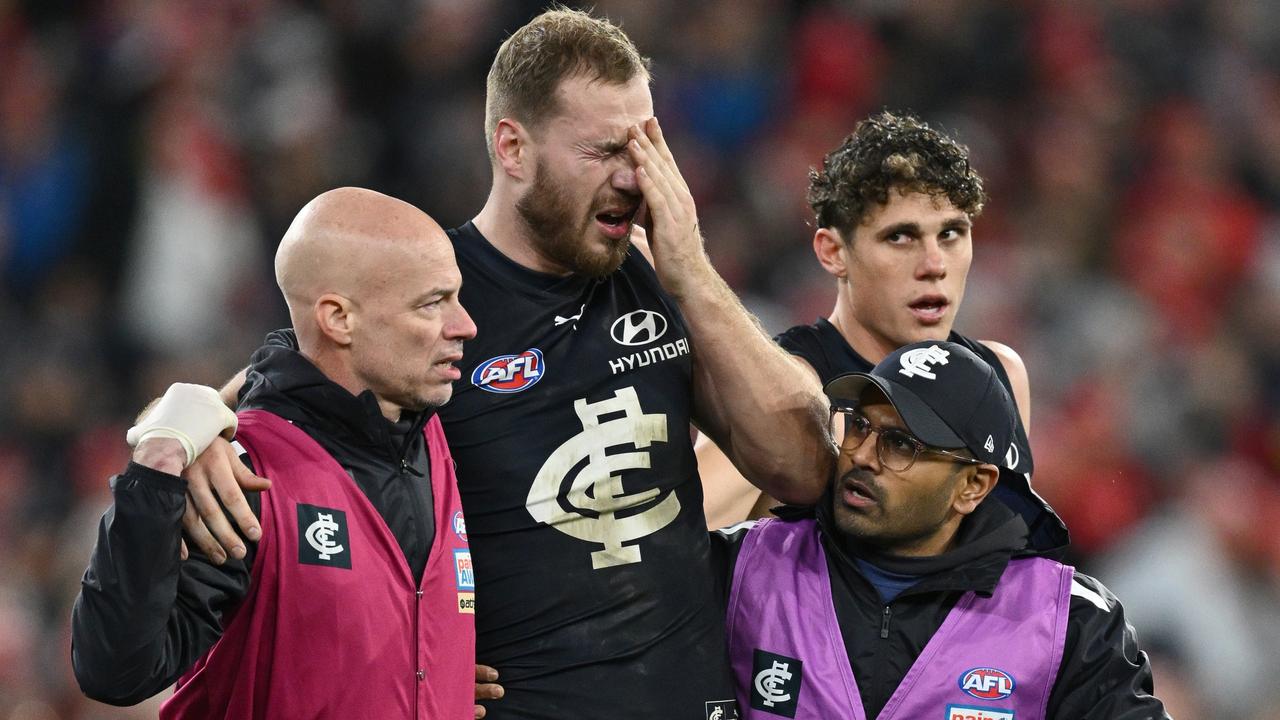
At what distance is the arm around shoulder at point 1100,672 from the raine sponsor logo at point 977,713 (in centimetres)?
10

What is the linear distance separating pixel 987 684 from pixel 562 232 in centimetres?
132

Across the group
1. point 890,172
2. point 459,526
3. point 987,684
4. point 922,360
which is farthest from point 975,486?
point 459,526

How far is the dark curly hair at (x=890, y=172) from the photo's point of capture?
4.37m

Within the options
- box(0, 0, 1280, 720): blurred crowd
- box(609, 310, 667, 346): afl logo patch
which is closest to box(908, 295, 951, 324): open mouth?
box(609, 310, 667, 346): afl logo patch

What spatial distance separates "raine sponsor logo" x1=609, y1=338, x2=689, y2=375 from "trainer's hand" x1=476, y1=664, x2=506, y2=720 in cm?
70

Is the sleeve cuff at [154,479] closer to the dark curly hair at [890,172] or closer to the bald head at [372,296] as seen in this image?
the bald head at [372,296]

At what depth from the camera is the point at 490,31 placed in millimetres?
9641

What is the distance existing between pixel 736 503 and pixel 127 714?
298 cm

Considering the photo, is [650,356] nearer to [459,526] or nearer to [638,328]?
[638,328]

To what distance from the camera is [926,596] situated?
12.0ft

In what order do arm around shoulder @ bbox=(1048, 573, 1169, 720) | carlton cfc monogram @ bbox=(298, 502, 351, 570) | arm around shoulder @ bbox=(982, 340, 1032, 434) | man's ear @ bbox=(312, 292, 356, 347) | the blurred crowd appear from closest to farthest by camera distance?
carlton cfc monogram @ bbox=(298, 502, 351, 570), man's ear @ bbox=(312, 292, 356, 347), arm around shoulder @ bbox=(1048, 573, 1169, 720), arm around shoulder @ bbox=(982, 340, 1032, 434), the blurred crowd

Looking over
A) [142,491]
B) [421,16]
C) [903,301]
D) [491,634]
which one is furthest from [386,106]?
[142,491]

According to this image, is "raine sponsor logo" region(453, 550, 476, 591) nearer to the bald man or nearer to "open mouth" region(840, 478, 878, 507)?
the bald man

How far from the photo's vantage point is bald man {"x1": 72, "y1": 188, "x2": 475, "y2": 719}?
2762 mm
